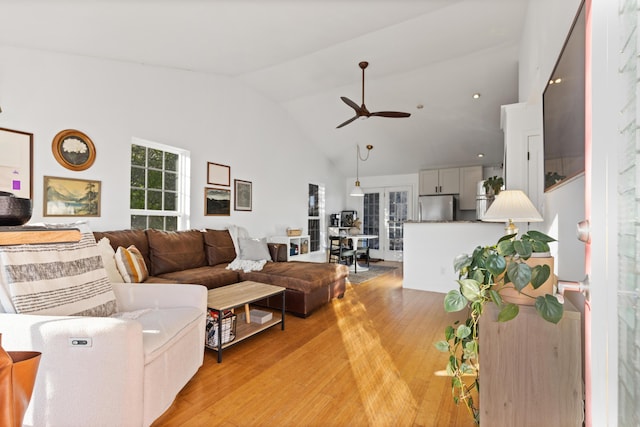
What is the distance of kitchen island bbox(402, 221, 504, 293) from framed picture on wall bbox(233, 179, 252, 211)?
2.63m

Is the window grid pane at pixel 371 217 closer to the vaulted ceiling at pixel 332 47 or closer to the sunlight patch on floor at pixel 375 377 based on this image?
the vaulted ceiling at pixel 332 47

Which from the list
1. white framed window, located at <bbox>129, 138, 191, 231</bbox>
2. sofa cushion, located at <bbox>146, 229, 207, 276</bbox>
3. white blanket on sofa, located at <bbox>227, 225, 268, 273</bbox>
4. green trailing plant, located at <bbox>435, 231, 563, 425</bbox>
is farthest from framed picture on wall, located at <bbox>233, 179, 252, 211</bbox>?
green trailing plant, located at <bbox>435, 231, 563, 425</bbox>

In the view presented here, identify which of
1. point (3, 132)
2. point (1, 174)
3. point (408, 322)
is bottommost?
point (408, 322)

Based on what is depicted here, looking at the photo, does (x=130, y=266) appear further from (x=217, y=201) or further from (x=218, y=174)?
(x=218, y=174)

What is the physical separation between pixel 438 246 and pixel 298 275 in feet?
7.75

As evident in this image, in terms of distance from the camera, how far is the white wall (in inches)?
108

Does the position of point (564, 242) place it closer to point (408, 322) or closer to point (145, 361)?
point (408, 322)

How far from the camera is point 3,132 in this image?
8.32 ft

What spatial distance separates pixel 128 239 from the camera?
3.17 meters

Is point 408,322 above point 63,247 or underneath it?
underneath

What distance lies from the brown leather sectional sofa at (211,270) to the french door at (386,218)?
4272mm

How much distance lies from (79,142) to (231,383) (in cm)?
283

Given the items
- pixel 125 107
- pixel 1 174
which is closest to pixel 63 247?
pixel 1 174

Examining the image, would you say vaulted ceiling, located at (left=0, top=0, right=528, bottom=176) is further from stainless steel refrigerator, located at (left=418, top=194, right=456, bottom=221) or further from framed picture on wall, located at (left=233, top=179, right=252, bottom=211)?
framed picture on wall, located at (left=233, top=179, right=252, bottom=211)
